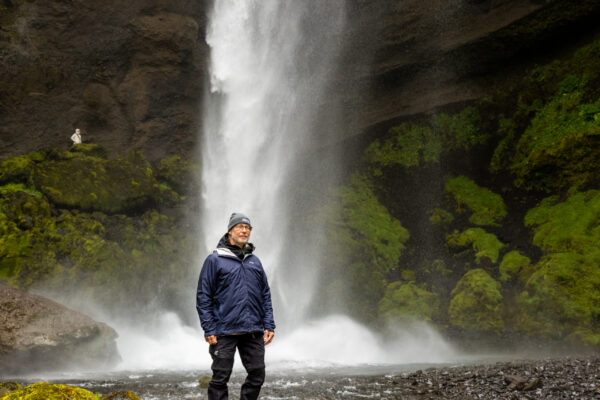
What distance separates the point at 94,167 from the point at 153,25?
33.0ft

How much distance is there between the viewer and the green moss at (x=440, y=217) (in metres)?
24.1

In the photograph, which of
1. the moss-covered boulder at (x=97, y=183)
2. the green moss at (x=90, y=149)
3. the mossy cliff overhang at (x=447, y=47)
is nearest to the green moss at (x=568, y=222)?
the mossy cliff overhang at (x=447, y=47)

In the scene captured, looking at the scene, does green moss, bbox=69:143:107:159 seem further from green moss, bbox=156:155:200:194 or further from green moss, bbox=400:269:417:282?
green moss, bbox=400:269:417:282

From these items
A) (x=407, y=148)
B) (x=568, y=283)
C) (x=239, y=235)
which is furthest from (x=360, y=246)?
(x=239, y=235)

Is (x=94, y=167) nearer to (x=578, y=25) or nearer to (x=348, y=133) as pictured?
(x=348, y=133)

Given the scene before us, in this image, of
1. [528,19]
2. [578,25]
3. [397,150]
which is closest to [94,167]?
[397,150]

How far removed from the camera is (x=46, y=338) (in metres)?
12.5

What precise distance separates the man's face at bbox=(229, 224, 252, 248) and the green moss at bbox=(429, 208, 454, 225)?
20743 millimetres

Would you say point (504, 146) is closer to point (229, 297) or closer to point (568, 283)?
point (568, 283)

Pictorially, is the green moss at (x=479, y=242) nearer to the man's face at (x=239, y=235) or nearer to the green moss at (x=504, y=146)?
the green moss at (x=504, y=146)

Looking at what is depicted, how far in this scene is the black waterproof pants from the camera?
441 centimetres

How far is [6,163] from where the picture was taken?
19.1 metres

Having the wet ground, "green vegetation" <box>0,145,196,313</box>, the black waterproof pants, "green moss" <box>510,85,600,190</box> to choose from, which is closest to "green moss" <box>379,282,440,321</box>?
the wet ground

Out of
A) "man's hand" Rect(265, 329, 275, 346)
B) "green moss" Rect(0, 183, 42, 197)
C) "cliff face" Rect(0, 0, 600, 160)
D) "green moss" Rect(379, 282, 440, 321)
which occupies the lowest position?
"man's hand" Rect(265, 329, 275, 346)
